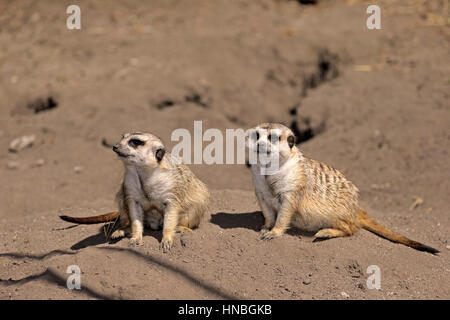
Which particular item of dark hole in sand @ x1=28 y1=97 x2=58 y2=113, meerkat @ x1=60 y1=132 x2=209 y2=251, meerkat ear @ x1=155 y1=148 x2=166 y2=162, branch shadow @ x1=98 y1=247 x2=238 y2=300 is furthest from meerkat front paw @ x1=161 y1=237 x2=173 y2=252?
dark hole in sand @ x1=28 y1=97 x2=58 y2=113

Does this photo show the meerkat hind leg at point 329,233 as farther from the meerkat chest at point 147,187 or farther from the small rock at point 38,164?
the small rock at point 38,164

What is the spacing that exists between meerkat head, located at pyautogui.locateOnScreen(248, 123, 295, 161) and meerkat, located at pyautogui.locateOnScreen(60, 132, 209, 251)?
52 centimetres

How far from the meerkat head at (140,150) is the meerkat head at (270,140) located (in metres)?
0.56

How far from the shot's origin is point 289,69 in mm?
7074

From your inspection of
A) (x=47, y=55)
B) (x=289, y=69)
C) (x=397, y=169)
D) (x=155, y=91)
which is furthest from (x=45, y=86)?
(x=397, y=169)

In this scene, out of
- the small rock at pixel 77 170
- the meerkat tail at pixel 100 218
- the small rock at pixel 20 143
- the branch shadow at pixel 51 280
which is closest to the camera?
the branch shadow at pixel 51 280

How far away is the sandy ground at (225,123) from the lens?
3174 mm

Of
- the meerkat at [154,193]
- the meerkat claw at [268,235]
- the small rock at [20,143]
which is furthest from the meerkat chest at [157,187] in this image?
the small rock at [20,143]

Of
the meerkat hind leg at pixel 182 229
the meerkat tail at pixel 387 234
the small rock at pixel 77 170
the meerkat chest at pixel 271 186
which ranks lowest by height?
the meerkat tail at pixel 387 234

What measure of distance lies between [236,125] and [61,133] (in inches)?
79.8

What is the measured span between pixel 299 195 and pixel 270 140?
448 millimetres

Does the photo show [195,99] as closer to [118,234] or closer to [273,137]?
[118,234]

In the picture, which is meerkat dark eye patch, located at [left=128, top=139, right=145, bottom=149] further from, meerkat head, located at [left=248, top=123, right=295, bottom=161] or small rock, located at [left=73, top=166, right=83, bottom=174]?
small rock, located at [left=73, top=166, right=83, bottom=174]

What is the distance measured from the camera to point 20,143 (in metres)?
6.24
